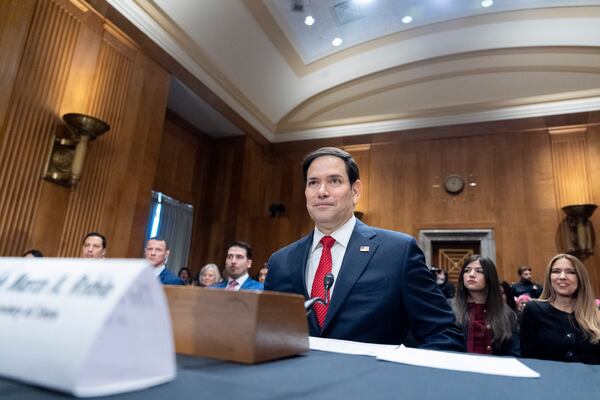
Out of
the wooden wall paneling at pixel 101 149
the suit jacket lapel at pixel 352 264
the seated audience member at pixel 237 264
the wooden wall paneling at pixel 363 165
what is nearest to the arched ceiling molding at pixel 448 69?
the wooden wall paneling at pixel 363 165

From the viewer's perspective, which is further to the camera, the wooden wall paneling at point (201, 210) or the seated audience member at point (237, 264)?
the wooden wall paneling at point (201, 210)

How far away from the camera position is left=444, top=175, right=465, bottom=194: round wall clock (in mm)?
8578

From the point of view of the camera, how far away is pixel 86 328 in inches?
17.1

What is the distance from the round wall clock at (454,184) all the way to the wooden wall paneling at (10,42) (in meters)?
7.64

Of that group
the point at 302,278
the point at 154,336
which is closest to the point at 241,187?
the point at 302,278

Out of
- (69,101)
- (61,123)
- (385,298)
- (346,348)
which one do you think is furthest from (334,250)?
(69,101)

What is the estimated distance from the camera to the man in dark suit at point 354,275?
1.44 metres

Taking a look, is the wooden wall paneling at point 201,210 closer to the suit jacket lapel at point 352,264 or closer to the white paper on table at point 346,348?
the suit jacket lapel at point 352,264

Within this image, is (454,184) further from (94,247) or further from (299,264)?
(299,264)

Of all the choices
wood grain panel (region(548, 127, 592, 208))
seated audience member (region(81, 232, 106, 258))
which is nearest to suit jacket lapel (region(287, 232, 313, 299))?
seated audience member (region(81, 232, 106, 258))

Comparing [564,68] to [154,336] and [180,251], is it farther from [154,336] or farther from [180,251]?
[154,336]

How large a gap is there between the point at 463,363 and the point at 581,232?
798 cm

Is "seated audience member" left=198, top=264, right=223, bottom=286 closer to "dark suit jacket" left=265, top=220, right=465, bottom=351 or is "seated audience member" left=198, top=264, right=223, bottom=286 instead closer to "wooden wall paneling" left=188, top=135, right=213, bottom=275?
"dark suit jacket" left=265, top=220, right=465, bottom=351

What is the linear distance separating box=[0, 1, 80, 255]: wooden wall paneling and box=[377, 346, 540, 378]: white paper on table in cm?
480
